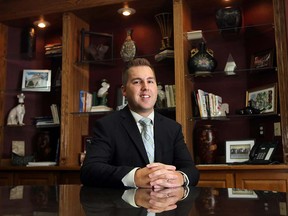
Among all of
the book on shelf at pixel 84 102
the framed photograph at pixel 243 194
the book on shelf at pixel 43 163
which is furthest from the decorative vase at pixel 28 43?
the framed photograph at pixel 243 194

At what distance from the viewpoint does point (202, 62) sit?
3221mm

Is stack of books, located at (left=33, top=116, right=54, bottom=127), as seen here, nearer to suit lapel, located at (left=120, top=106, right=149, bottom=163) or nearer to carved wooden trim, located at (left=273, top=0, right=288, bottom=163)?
suit lapel, located at (left=120, top=106, right=149, bottom=163)

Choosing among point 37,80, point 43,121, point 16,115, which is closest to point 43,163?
point 43,121

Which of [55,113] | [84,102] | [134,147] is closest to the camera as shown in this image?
[134,147]

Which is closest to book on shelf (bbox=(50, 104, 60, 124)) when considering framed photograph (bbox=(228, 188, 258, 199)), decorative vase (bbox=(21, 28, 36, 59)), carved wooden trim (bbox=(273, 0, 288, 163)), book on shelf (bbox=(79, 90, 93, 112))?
book on shelf (bbox=(79, 90, 93, 112))

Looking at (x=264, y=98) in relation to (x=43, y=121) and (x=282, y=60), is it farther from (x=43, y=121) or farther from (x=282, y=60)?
(x=43, y=121)

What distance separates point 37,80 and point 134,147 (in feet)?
8.04

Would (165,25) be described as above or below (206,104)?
above

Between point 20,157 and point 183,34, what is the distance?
85.8 inches

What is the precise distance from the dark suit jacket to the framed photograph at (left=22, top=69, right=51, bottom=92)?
6.99 ft

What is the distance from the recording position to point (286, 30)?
294cm

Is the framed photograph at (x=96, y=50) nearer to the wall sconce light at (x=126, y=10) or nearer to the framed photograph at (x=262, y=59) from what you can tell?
the wall sconce light at (x=126, y=10)

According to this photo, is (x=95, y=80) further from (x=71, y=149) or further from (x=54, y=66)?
(x=71, y=149)

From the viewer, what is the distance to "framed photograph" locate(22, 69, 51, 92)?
154 inches
